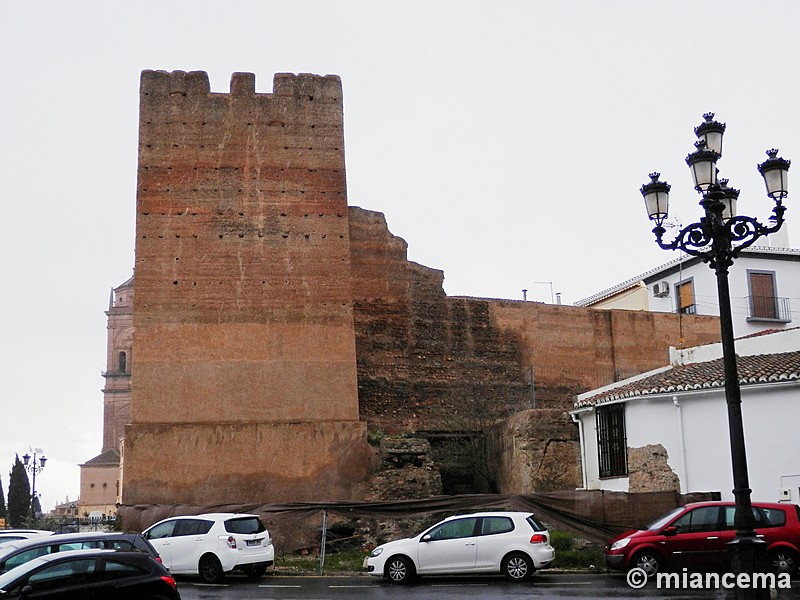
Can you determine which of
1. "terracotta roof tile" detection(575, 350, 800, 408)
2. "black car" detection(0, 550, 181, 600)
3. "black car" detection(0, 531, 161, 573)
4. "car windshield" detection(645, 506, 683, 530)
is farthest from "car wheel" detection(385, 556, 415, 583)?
"terracotta roof tile" detection(575, 350, 800, 408)

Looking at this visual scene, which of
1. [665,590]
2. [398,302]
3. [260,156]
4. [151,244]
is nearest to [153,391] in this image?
[151,244]

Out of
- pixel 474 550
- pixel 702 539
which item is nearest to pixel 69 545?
pixel 474 550

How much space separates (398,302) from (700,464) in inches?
521

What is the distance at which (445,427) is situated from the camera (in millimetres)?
30578

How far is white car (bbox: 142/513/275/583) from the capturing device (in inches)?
675

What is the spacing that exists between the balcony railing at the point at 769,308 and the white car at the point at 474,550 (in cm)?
2657

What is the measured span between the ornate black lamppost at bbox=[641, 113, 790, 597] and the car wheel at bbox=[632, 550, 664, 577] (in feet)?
15.4

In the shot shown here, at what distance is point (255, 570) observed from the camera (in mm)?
17781

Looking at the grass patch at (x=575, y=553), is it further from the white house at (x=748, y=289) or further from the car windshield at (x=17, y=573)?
the white house at (x=748, y=289)

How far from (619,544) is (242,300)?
1350cm

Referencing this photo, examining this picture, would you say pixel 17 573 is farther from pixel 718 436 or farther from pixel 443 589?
pixel 718 436

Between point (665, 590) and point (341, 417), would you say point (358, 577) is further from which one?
point (341, 417)

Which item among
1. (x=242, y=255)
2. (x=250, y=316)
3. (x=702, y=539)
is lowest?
(x=702, y=539)

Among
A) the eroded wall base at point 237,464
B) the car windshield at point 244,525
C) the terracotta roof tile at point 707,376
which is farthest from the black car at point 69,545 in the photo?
the terracotta roof tile at point 707,376
